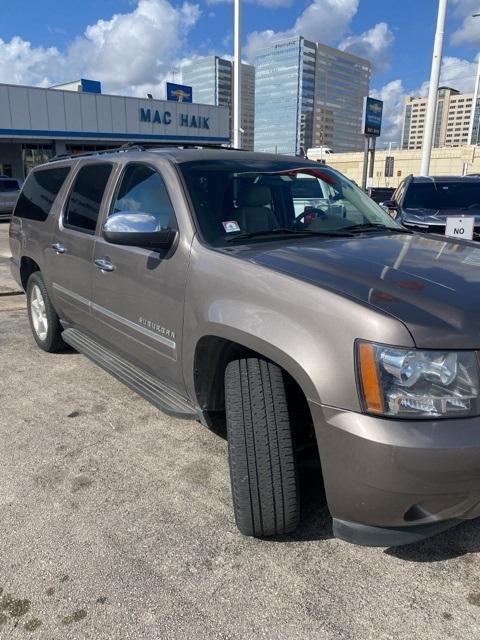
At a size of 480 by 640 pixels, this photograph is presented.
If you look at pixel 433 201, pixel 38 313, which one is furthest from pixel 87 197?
pixel 433 201

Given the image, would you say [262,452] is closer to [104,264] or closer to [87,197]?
[104,264]

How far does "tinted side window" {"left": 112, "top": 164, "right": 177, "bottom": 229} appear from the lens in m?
3.15

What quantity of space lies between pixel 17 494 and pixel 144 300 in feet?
4.04

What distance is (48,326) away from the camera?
4941 millimetres

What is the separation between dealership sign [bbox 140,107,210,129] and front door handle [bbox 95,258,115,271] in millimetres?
31082

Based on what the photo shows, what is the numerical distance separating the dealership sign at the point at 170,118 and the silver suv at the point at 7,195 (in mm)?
13689

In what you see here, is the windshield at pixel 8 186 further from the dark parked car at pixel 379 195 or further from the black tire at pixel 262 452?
the black tire at pixel 262 452

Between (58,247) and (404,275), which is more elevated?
(404,275)

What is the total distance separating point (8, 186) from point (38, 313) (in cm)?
1722

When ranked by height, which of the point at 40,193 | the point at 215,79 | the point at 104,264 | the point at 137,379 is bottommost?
the point at 137,379

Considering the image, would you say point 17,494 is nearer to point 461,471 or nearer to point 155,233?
point 155,233

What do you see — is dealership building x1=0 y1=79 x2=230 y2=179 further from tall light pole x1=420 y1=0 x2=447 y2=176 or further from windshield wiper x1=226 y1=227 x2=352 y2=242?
windshield wiper x1=226 y1=227 x2=352 y2=242

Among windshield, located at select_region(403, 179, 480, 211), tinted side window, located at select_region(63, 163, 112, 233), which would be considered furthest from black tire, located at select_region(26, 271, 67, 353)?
windshield, located at select_region(403, 179, 480, 211)

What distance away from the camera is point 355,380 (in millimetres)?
1977
